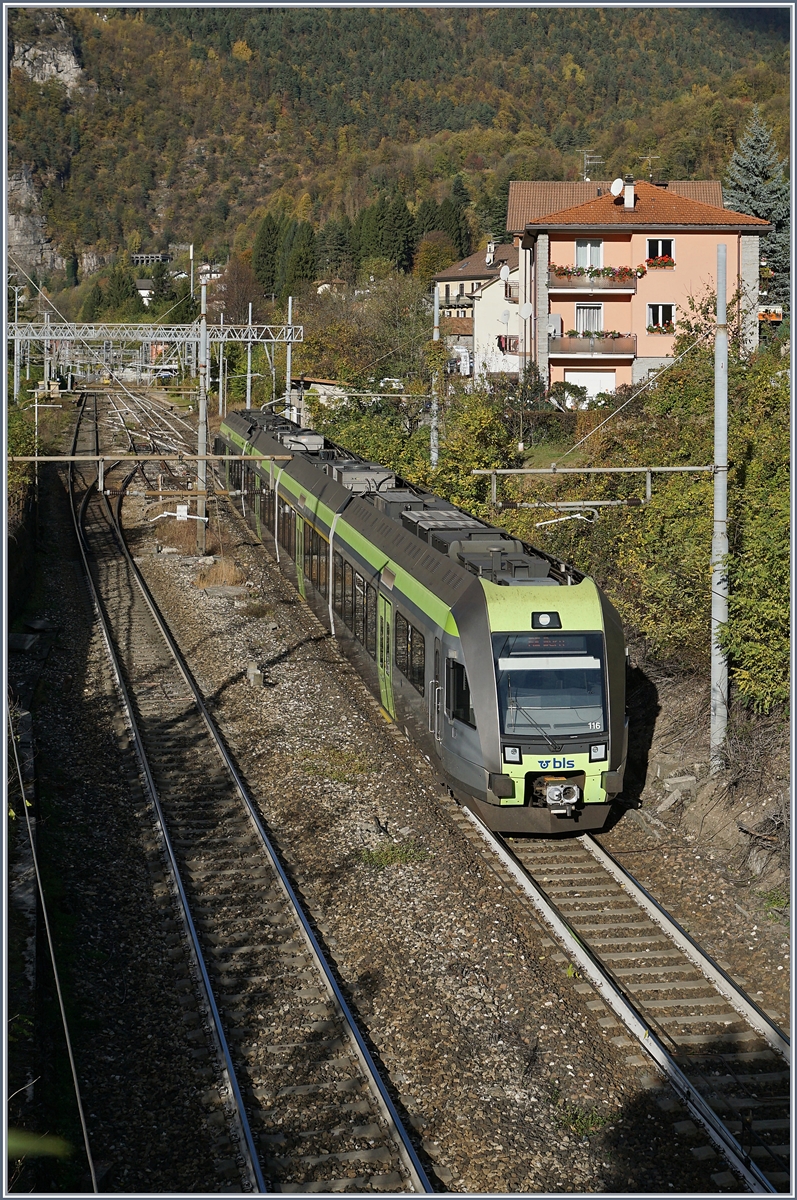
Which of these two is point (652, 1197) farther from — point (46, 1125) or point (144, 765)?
point (144, 765)

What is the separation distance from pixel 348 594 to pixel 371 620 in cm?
194

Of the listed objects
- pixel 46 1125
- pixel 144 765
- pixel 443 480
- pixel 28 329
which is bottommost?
pixel 46 1125

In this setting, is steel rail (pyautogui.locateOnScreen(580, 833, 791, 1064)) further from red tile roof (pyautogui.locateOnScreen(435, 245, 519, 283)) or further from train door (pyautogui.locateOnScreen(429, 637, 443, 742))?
red tile roof (pyautogui.locateOnScreen(435, 245, 519, 283))

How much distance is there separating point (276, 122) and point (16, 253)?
44.3m

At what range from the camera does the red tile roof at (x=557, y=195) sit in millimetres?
51250

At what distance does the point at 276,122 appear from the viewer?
17150 centimetres

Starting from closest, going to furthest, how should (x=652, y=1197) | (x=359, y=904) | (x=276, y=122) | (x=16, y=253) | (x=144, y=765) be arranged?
1. (x=652, y=1197)
2. (x=359, y=904)
3. (x=144, y=765)
4. (x=276, y=122)
5. (x=16, y=253)

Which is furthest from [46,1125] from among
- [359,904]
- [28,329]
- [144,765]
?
[28,329]

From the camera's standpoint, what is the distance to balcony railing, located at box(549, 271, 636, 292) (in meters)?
40.9

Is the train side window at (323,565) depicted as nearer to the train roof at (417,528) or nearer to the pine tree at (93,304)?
the train roof at (417,528)

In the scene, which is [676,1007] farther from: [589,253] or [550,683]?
[589,253]

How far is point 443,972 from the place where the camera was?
10.7 m

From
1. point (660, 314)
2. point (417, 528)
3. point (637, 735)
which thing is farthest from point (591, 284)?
point (637, 735)

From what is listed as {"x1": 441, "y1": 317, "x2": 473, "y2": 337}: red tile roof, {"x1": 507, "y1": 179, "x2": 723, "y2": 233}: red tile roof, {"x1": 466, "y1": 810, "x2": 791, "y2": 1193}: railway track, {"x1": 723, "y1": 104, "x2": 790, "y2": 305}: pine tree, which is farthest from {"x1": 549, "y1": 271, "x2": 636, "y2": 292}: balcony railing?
{"x1": 466, "y1": 810, "x2": 791, "y2": 1193}: railway track
